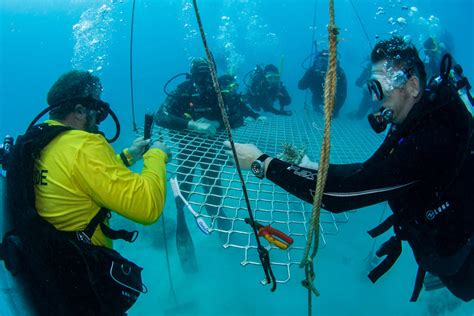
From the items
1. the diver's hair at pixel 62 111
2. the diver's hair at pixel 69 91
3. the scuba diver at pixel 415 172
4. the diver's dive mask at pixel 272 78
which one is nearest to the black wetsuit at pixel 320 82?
the diver's dive mask at pixel 272 78

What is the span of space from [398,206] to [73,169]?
2200 millimetres

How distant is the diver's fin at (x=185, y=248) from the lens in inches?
262

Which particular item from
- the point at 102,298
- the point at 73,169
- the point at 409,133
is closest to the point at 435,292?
the point at 409,133

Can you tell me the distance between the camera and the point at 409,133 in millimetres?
1777

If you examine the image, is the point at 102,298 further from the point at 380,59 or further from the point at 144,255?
the point at 144,255

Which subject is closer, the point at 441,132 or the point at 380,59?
the point at 441,132

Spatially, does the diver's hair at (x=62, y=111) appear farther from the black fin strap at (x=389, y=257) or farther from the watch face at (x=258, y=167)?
the black fin strap at (x=389, y=257)

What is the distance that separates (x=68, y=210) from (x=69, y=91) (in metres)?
0.92

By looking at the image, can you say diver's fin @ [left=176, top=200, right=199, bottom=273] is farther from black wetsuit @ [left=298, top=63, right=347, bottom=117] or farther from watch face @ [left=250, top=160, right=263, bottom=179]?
black wetsuit @ [left=298, top=63, right=347, bottom=117]

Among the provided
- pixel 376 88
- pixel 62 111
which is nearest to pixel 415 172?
pixel 376 88

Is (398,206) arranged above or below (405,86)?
below

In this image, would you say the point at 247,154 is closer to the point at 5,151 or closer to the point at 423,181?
the point at 423,181

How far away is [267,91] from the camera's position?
359 inches

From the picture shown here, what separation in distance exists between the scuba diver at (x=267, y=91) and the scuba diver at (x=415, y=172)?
22.8 ft
